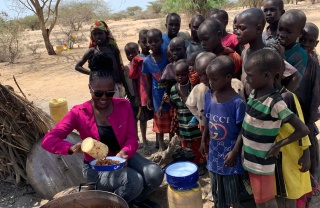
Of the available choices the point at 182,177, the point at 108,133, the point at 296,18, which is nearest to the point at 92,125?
the point at 108,133

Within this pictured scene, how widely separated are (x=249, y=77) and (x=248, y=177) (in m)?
0.77

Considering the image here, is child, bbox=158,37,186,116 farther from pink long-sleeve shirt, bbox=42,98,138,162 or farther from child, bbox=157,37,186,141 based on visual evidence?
pink long-sleeve shirt, bbox=42,98,138,162

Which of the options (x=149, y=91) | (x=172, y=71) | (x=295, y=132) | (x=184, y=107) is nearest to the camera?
(x=295, y=132)

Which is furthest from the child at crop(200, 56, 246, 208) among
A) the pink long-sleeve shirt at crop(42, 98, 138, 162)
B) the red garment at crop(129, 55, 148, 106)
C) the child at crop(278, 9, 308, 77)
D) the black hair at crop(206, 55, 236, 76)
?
the red garment at crop(129, 55, 148, 106)

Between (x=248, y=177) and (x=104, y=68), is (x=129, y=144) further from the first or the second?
(x=248, y=177)

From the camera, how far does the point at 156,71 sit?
3752 millimetres

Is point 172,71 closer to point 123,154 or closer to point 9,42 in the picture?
point 123,154

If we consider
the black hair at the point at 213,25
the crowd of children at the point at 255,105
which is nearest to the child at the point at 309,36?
the crowd of children at the point at 255,105

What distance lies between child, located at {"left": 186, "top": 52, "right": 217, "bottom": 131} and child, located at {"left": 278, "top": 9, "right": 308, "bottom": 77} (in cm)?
54

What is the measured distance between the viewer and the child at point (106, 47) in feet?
12.7

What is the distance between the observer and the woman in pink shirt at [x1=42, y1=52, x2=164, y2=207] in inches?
104

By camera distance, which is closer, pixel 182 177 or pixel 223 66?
pixel 223 66

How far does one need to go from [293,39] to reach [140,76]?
1.89 m

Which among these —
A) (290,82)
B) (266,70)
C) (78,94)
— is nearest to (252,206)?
(290,82)
